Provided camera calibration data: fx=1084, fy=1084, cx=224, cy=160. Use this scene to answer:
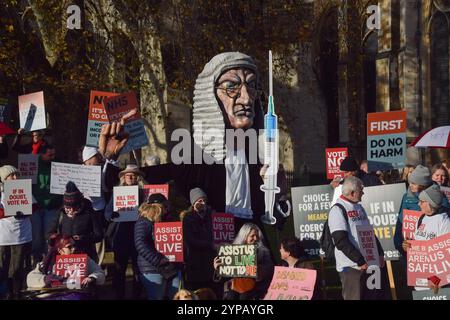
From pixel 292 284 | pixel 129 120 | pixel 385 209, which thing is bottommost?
pixel 292 284

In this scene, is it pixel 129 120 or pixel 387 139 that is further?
pixel 387 139

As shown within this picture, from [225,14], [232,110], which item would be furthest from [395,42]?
[232,110]

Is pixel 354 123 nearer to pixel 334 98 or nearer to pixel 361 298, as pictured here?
pixel 334 98

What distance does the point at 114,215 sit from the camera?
12016 mm

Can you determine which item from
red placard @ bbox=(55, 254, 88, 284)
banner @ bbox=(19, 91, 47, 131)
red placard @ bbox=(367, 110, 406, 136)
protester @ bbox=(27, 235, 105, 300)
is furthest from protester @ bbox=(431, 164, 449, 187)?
banner @ bbox=(19, 91, 47, 131)

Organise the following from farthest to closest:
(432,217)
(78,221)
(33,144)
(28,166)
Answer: (33,144)
(28,166)
(78,221)
(432,217)

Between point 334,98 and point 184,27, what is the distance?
529 inches

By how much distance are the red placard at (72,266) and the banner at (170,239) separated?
0.86 metres

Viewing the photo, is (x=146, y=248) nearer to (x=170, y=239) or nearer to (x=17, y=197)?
(x=170, y=239)

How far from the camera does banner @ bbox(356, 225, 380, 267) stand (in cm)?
1073

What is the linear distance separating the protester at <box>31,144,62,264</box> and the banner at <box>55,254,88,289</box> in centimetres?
263

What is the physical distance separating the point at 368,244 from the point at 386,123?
8.34 feet

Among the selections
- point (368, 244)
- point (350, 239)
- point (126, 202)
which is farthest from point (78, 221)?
point (368, 244)

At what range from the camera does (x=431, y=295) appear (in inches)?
404
